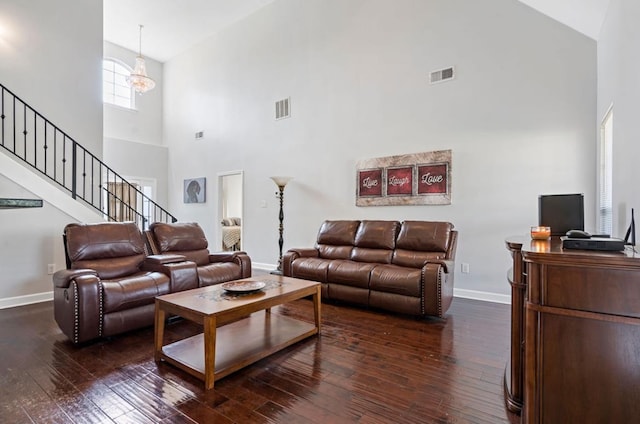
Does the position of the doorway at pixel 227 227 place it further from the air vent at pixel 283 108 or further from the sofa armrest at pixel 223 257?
the sofa armrest at pixel 223 257

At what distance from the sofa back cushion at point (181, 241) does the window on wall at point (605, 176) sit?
4374mm

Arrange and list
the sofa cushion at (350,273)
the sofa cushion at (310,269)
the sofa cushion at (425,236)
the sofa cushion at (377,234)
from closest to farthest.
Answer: the sofa cushion at (350,273)
the sofa cushion at (425,236)
the sofa cushion at (310,269)
the sofa cushion at (377,234)

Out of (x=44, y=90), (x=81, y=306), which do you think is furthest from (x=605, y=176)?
(x=44, y=90)

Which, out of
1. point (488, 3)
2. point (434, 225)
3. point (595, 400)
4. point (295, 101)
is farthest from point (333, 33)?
point (595, 400)

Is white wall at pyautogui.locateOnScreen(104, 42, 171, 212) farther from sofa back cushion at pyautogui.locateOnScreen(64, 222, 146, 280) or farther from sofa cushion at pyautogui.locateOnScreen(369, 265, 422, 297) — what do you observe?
sofa cushion at pyautogui.locateOnScreen(369, 265, 422, 297)

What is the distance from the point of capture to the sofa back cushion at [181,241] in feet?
13.3

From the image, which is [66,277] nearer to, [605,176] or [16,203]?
[16,203]

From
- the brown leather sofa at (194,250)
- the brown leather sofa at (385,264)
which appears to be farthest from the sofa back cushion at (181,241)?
the brown leather sofa at (385,264)

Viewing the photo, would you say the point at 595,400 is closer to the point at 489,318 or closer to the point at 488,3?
the point at 489,318

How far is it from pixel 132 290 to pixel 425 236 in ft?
10.3

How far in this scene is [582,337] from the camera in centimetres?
132

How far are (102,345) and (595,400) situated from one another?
3.28 m

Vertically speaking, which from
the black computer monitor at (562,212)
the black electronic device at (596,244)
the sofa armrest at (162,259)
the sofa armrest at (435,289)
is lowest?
the sofa armrest at (435,289)

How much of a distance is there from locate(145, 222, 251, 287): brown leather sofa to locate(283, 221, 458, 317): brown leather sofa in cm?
68
